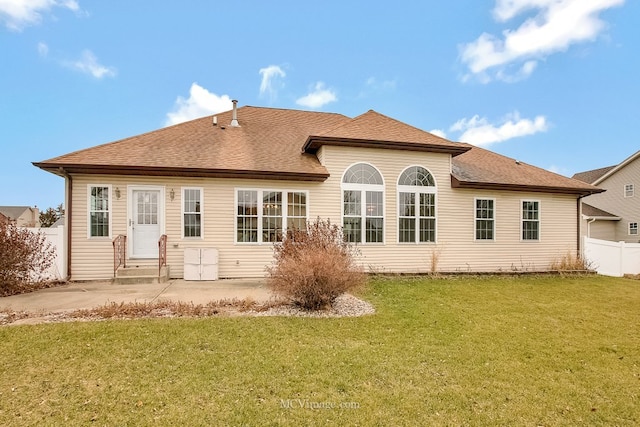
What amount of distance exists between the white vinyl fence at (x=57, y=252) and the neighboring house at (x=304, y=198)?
0.19 metres

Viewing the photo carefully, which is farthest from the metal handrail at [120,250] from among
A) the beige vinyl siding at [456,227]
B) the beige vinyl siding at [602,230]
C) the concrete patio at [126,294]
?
the beige vinyl siding at [602,230]

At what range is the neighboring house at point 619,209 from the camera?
2220 cm

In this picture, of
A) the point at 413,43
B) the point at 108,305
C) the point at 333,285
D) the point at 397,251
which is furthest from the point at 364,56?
the point at 108,305

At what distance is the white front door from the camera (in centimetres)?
996

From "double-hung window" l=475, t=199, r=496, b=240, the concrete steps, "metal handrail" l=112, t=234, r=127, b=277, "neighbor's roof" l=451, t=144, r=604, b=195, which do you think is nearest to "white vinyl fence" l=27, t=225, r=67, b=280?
"metal handrail" l=112, t=234, r=127, b=277

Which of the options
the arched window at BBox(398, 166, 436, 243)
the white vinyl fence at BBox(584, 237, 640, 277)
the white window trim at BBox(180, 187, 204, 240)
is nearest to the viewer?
the white window trim at BBox(180, 187, 204, 240)

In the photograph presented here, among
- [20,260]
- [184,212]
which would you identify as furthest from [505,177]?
[20,260]

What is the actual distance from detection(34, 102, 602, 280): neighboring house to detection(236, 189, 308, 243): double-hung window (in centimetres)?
3

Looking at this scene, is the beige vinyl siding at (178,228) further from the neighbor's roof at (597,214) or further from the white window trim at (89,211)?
the neighbor's roof at (597,214)

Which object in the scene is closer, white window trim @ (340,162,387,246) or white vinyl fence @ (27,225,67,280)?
white vinyl fence @ (27,225,67,280)

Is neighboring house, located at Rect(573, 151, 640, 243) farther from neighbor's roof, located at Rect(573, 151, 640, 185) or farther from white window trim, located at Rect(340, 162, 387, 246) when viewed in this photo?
white window trim, located at Rect(340, 162, 387, 246)

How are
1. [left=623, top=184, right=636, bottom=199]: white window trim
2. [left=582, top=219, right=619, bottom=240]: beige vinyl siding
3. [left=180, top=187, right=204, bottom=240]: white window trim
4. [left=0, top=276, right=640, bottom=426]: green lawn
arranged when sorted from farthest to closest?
1. [left=623, top=184, right=636, bottom=199]: white window trim
2. [left=582, top=219, right=619, bottom=240]: beige vinyl siding
3. [left=180, top=187, right=204, bottom=240]: white window trim
4. [left=0, top=276, right=640, bottom=426]: green lawn

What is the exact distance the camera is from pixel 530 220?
13016 millimetres

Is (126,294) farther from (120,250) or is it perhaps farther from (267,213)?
(267,213)
